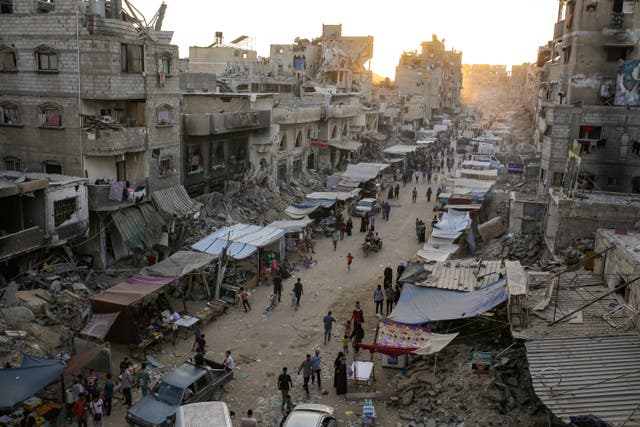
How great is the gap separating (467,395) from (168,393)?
6.87 meters

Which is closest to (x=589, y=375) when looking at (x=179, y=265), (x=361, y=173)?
(x=179, y=265)

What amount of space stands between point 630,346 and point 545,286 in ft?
13.1

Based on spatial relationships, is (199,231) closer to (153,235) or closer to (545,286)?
(153,235)

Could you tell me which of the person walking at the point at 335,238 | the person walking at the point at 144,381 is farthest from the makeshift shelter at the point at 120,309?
the person walking at the point at 335,238

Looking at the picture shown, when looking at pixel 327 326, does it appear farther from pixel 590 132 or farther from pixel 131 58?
pixel 590 132

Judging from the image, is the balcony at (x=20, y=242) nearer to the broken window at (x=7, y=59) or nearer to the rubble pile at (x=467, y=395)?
the broken window at (x=7, y=59)

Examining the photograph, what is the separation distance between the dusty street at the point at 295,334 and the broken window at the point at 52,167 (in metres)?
8.45

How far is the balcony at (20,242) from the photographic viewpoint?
17.5 metres

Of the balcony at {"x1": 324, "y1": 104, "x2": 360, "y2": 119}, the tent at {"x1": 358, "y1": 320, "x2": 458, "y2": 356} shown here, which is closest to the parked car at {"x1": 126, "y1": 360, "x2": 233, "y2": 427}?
the tent at {"x1": 358, "y1": 320, "x2": 458, "y2": 356}

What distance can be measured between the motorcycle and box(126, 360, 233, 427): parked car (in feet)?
43.1

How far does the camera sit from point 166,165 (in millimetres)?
26188

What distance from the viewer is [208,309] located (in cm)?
1889

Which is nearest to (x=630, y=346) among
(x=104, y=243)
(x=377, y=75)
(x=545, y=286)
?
(x=545, y=286)

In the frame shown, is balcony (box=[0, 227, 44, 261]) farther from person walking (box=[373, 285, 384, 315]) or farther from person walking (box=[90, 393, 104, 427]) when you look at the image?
person walking (box=[373, 285, 384, 315])
